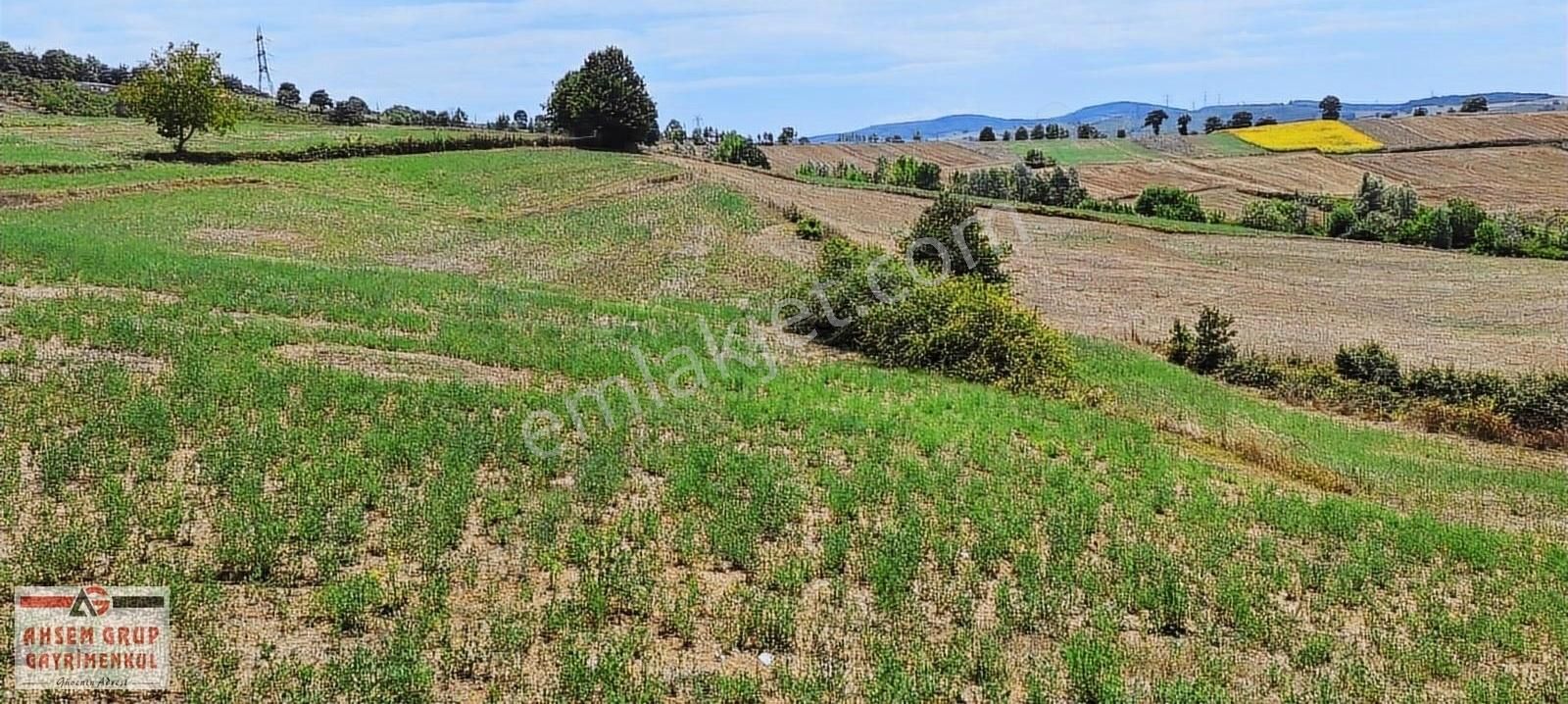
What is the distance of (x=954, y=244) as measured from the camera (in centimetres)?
2512

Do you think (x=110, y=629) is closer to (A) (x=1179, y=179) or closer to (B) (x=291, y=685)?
(B) (x=291, y=685)

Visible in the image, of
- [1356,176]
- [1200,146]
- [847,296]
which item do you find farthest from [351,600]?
[1200,146]

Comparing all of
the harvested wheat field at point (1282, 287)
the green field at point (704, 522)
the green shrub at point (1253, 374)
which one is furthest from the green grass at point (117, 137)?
the green shrub at point (1253, 374)

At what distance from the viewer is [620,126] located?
239ft

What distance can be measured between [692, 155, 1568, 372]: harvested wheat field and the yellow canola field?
146 ft

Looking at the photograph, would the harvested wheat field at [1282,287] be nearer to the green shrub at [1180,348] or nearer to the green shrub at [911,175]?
the green shrub at [1180,348]

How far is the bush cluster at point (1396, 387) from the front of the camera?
63.6 feet

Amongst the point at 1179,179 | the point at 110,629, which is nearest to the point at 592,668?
the point at 110,629

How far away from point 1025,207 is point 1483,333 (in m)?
28.6

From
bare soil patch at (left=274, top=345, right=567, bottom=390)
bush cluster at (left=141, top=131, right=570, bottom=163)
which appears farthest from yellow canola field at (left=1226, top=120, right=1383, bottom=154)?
bare soil patch at (left=274, top=345, right=567, bottom=390)

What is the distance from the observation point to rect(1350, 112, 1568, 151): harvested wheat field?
82.1 meters

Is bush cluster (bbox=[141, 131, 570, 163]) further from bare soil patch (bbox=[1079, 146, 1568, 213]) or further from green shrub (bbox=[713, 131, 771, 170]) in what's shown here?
bare soil patch (bbox=[1079, 146, 1568, 213])

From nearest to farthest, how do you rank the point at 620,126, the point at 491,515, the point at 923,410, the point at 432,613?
1. the point at 432,613
2. the point at 491,515
3. the point at 923,410
4. the point at 620,126

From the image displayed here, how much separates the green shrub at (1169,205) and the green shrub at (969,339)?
44.8m
